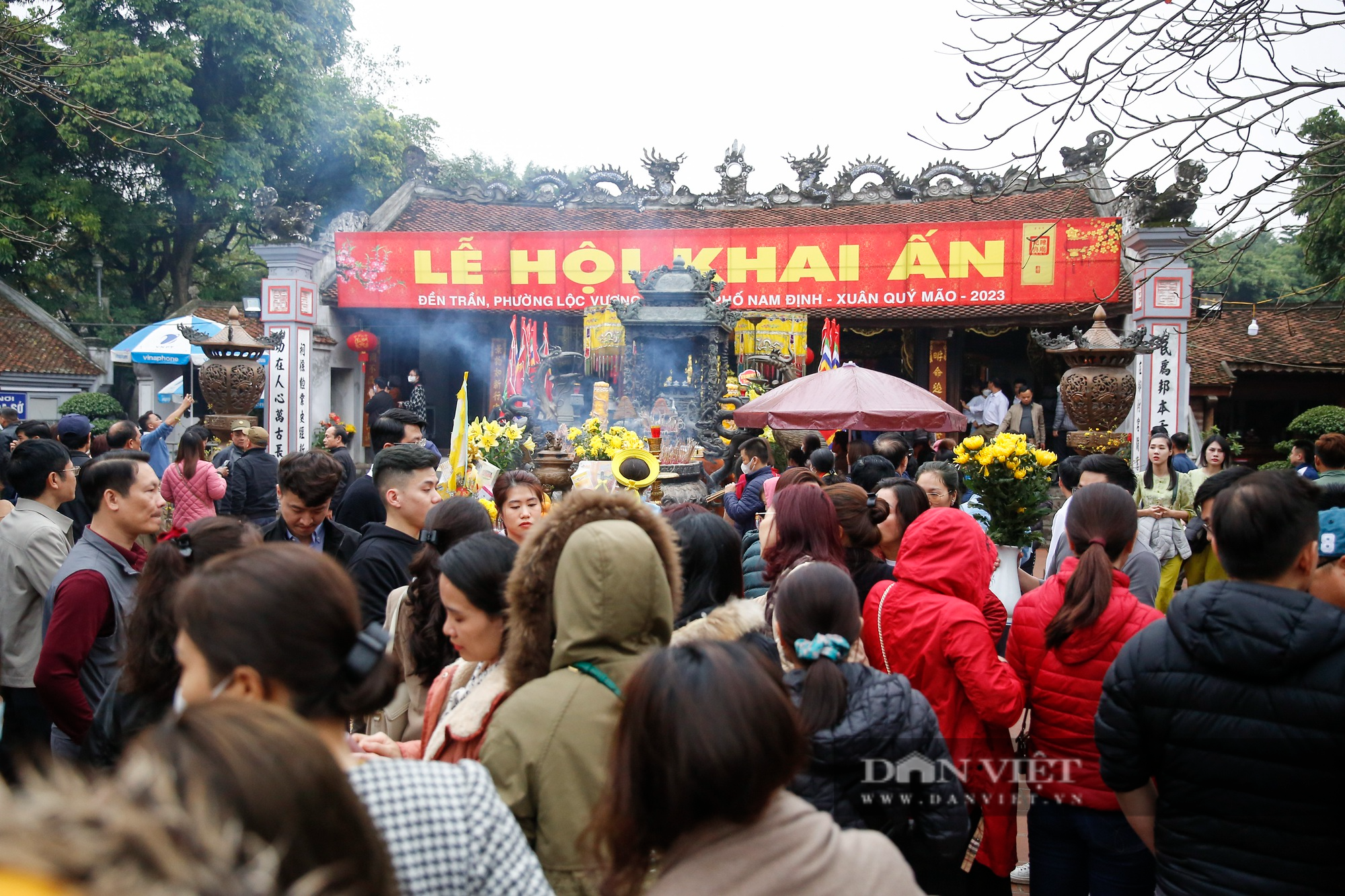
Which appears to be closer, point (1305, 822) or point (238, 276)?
point (1305, 822)

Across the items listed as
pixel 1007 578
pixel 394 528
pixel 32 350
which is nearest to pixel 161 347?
pixel 32 350

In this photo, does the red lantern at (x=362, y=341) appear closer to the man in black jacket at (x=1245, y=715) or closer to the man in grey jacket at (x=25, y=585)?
the man in grey jacket at (x=25, y=585)

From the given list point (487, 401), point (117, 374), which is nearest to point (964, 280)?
point (487, 401)

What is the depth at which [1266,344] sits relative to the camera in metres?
15.2

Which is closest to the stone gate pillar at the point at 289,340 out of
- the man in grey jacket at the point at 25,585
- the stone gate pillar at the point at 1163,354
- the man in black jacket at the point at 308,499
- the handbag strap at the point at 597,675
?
the man in grey jacket at the point at 25,585

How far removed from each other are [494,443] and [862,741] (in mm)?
4828

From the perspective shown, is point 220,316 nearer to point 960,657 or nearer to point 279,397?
point 279,397

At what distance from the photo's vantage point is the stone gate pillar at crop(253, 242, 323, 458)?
13648 mm

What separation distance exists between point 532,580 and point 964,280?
1342cm

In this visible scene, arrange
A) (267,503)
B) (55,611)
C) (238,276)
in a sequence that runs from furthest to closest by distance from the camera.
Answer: (238,276) < (267,503) < (55,611)

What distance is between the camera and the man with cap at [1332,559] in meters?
2.42

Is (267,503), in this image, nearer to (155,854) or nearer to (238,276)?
(155,854)

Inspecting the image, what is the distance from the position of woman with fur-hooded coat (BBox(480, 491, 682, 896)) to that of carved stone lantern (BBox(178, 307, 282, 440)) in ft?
24.9

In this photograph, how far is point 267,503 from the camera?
569 cm
